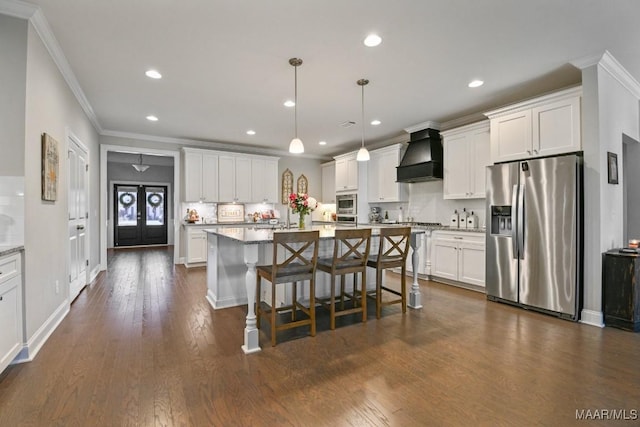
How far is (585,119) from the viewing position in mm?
3268

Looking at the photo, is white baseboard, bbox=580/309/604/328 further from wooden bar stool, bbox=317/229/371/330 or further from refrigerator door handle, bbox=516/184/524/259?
wooden bar stool, bbox=317/229/371/330

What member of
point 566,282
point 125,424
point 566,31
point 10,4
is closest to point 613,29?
point 566,31

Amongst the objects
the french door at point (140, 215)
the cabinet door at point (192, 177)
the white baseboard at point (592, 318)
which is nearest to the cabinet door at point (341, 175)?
the cabinet door at point (192, 177)

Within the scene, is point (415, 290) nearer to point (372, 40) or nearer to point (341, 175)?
point (372, 40)

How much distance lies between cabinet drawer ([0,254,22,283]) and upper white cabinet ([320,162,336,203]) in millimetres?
6204

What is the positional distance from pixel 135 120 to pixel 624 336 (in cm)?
712

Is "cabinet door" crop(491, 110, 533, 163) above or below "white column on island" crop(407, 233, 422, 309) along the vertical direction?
above

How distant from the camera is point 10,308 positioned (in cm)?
219

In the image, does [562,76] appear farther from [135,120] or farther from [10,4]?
[135,120]

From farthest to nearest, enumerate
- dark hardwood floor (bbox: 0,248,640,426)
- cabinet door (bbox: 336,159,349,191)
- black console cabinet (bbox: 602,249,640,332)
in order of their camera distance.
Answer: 1. cabinet door (bbox: 336,159,349,191)
2. black console cabinet (bbox: 602,249,640,332)
3. dark hardwood floor (bbox: 0,248,640,426)

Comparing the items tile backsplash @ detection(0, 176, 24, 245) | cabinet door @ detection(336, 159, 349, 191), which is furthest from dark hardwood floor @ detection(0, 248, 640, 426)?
cabinet door @ detection(336, 159, 349, 191)

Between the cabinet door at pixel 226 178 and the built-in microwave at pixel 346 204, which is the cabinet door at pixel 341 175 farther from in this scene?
the cabinet door at pixel 226 178

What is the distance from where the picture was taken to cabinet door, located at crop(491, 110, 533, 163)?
3813 millimetres

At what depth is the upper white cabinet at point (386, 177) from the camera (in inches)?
239
